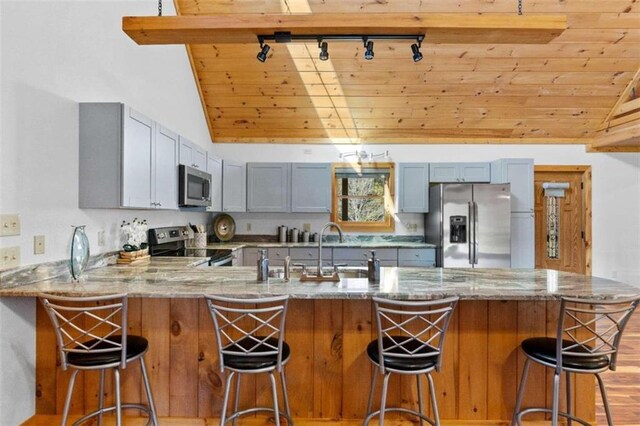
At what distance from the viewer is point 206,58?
4.50 metres

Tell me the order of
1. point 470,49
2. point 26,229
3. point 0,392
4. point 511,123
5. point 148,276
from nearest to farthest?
1. point 0,392
2. point 26,229
3. point 148,276
4. point 470,49
5. point 511,123

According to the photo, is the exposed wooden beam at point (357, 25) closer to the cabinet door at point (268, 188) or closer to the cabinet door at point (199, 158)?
the cabinet door at point (199, 158)

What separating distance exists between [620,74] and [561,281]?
12.7ft

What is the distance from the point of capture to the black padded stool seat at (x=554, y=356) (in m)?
1.83

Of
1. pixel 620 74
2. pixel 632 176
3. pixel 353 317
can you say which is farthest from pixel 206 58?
pixel 632 176

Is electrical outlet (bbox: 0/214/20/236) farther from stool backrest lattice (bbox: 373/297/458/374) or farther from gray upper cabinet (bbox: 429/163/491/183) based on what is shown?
gray upper cabinet (bbox: 429/163/491/183)

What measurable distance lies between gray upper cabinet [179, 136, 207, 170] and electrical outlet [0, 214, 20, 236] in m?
1.67

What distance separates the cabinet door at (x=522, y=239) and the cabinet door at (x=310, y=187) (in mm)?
2589

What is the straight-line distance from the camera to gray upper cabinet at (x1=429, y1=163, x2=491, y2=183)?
203 inches

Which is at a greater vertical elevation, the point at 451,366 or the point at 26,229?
the point at 26,229

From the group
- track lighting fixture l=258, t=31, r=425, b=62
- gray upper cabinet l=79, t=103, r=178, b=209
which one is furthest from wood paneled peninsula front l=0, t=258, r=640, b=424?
track lighting fixture l=258, t=31, r=425, b=62

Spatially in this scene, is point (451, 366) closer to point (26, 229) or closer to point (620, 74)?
point (26, 229)

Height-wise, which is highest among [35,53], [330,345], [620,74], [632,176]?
[620,74]

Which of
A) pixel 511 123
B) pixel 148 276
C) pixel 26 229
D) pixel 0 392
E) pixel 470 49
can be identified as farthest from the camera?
pixel 511 123
